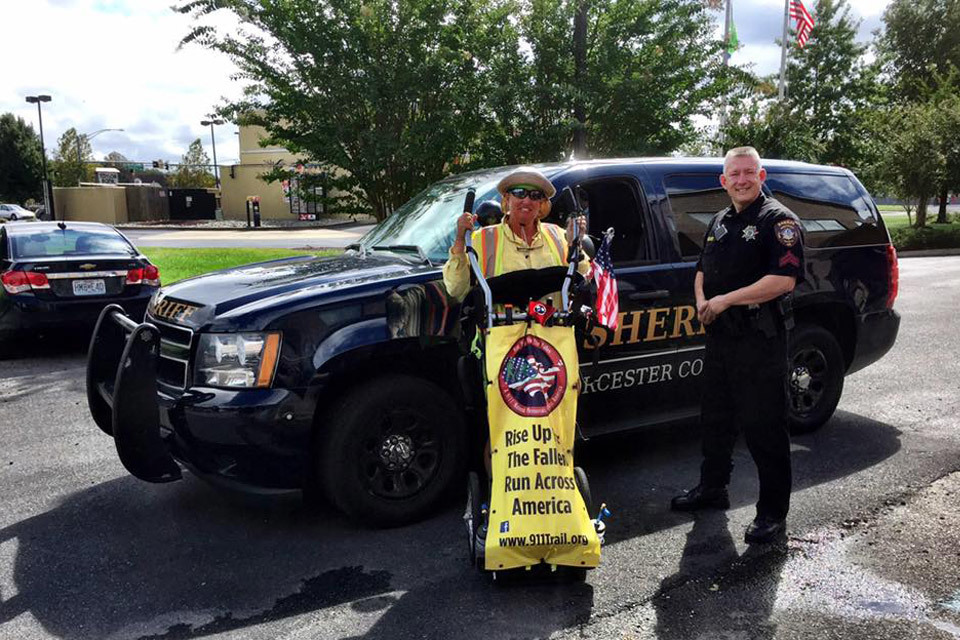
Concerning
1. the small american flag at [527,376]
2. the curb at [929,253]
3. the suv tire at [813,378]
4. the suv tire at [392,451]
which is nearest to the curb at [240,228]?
the curb at [929,253]

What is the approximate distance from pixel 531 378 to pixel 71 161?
68.0m

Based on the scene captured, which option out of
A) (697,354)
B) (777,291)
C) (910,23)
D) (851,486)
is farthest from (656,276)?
(910,23)

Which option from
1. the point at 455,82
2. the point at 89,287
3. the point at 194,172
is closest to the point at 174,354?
the point at 89,287

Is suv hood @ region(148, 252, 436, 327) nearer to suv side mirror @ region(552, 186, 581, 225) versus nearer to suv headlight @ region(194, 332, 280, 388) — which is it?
suv headlight @ region(194, 332, 280, 388)

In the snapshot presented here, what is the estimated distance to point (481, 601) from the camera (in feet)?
10.5

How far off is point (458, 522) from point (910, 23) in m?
44.1

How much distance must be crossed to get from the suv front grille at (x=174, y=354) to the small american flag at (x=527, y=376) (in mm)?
1564

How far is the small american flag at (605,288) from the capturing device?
3.57 metres

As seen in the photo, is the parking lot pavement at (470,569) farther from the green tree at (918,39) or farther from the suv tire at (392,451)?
the green tree at (918,39)

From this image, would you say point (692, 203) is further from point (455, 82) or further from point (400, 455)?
point (455, 82)

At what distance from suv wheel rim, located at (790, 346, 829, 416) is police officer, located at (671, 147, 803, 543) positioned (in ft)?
4.76

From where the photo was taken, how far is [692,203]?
4789 mm

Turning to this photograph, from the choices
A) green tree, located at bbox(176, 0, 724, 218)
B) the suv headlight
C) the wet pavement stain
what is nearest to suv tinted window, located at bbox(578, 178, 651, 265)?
the suv headlight

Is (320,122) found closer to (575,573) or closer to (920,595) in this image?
(575,573)
